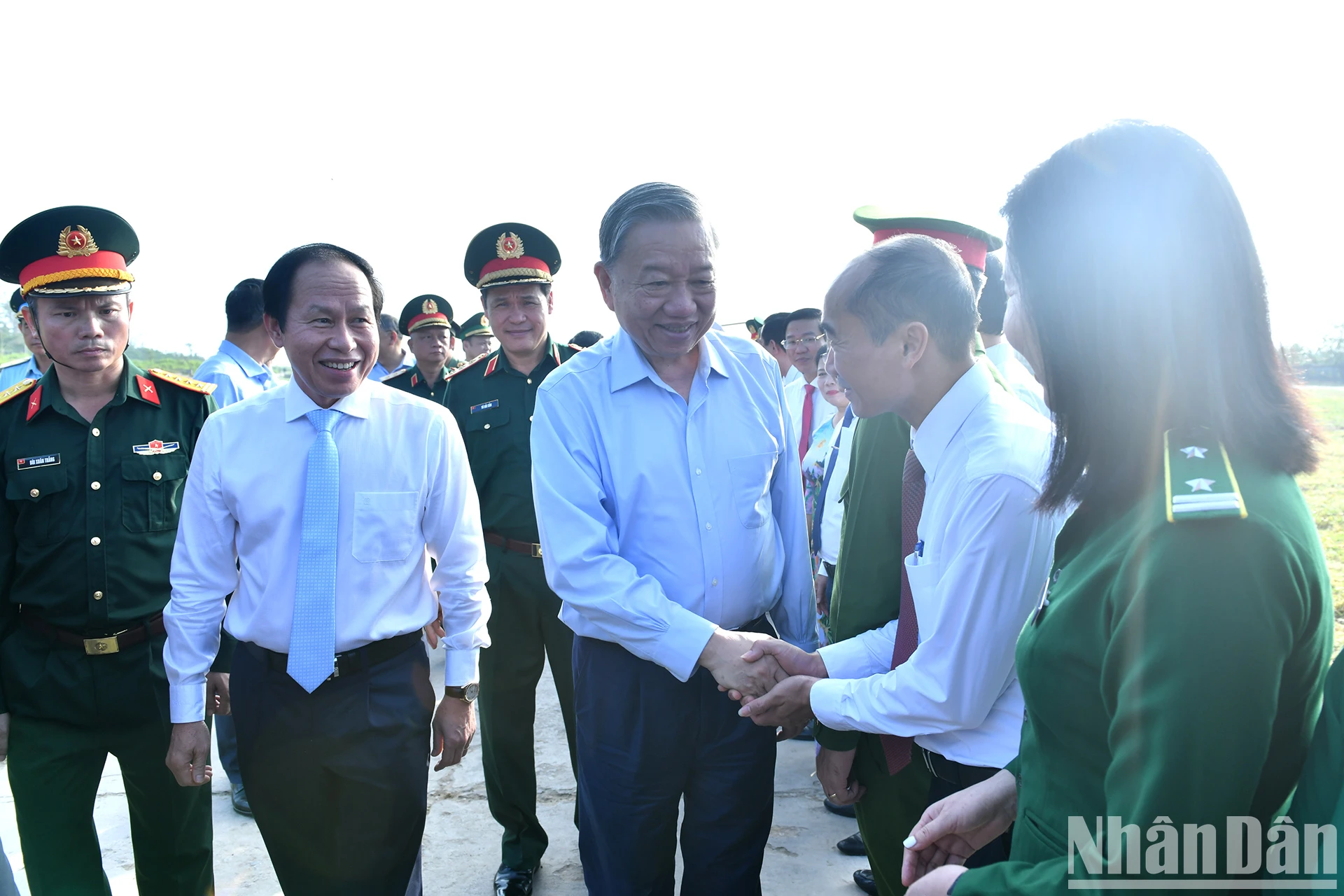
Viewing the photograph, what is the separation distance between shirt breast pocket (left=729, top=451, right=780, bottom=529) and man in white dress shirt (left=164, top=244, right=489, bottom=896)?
36.1 inches

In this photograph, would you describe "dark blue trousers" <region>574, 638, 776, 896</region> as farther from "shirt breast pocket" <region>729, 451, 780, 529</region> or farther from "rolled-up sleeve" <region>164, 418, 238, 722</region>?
"rolled-up sleeve" <region>164, 418, 238, 722</region>

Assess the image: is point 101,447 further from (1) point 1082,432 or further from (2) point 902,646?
(1) point 1082,432

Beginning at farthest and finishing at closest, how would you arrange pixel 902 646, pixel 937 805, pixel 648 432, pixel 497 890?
pixel 497 890
pixel 648 432
pixel 902 646
pixel 937 805

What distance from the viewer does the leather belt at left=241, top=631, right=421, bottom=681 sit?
2.22 meters

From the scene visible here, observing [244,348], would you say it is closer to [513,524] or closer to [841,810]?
[513,524]

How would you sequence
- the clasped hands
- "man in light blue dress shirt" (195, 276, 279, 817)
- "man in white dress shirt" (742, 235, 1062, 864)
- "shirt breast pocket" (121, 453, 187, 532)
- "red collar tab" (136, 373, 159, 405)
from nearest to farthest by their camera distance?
"man in white dress shirt" (742, 235, 1062, 864) → the clasped hands → "shirt breast pocket" (121, 453, 187, 532) → "red collar tab" (136, 373, 159, 405) → "man in light blue dress shirt" (195, 276, 279, 817)

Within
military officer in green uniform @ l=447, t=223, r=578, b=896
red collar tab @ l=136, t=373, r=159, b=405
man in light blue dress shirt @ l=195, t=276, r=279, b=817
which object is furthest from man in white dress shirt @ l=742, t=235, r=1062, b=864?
man in light blue dress shirt @ l=195, t=276, r=279, b=817

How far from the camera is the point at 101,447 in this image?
268 centimetres

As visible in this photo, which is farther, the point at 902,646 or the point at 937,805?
the point at 902,646

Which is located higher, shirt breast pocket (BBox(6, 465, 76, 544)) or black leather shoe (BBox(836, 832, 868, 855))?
shirt breast pocket (BBox(6, 465, 76, 544))

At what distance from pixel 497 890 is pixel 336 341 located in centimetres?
226

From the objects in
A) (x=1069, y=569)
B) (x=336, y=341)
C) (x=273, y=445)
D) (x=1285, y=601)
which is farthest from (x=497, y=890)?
(x=1285, y=601)

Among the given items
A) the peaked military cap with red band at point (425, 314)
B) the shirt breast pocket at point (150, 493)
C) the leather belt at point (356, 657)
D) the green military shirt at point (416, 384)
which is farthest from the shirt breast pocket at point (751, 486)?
the peaked military cap with red band at point (425, 314)

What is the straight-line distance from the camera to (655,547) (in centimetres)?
218
